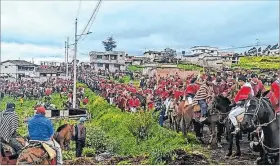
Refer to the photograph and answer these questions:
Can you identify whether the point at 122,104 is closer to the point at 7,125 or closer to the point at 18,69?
the point at 18,69

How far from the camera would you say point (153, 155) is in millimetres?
6164

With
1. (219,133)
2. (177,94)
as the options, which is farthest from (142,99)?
(219,133)

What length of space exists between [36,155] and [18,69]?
2.89 meters

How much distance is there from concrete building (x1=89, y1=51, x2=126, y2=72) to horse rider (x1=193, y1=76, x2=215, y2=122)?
4.09ft

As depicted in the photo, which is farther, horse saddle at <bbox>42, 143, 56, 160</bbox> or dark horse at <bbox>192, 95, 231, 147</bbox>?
dark horse at <bbox>192, 95, 231, 147</bbox>

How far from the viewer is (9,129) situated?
5496 millimetres

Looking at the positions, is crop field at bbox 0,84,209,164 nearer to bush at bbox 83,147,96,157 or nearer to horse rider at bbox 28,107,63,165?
bush at bbox 83,147,96,157

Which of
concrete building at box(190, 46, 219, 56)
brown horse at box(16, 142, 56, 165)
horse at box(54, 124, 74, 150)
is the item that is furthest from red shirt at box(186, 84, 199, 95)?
brown horse at box(16, 142, 56, 165)

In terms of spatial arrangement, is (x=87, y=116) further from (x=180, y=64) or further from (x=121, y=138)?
(x=180, y=64)

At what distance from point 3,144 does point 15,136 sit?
181 mm

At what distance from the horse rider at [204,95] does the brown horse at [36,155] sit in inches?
105

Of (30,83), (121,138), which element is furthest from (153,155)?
(30,83)

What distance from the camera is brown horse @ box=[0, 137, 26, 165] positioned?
5301 millimetres

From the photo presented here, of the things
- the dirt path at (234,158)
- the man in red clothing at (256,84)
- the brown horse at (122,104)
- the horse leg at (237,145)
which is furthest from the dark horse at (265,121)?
the brown horse at (122,104)
